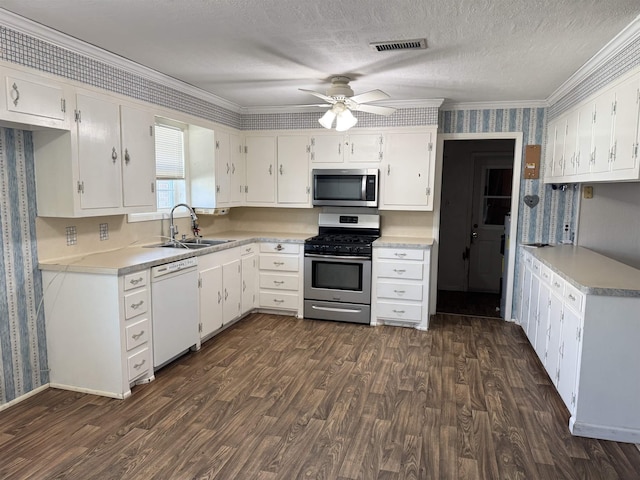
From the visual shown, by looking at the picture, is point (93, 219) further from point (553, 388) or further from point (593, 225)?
point (593, 225)

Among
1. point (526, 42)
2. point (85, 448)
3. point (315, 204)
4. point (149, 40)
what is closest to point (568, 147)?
point (526, 42)

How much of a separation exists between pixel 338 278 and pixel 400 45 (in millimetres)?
2545

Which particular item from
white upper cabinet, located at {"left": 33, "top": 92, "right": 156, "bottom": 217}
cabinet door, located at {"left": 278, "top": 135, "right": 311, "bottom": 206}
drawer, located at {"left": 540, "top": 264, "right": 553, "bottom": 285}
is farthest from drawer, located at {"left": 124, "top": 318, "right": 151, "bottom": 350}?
drawer, located at {"left": 540, "top": 264, "right": 553, "bottom": 285}

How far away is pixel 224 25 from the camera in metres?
2.61

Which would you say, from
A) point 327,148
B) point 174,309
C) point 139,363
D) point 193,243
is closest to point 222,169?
point 193,243

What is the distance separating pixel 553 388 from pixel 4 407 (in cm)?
375

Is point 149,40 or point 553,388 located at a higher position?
point 149,40

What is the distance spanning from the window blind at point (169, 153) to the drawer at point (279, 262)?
4.18 ft

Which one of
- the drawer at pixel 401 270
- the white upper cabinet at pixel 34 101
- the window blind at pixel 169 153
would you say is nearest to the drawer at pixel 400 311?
the drawer at pixel 401 270

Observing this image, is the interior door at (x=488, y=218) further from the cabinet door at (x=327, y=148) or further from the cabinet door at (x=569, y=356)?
the cabinet door at (x=569, y=356)

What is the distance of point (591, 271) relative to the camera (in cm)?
297

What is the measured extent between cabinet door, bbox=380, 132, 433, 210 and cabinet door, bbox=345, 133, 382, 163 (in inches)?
4.3

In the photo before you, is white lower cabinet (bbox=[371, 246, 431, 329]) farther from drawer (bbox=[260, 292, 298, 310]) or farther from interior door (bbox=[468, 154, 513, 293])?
interior door (bbox=[468, 154, 513, 293])

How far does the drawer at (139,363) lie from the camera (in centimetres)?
306
